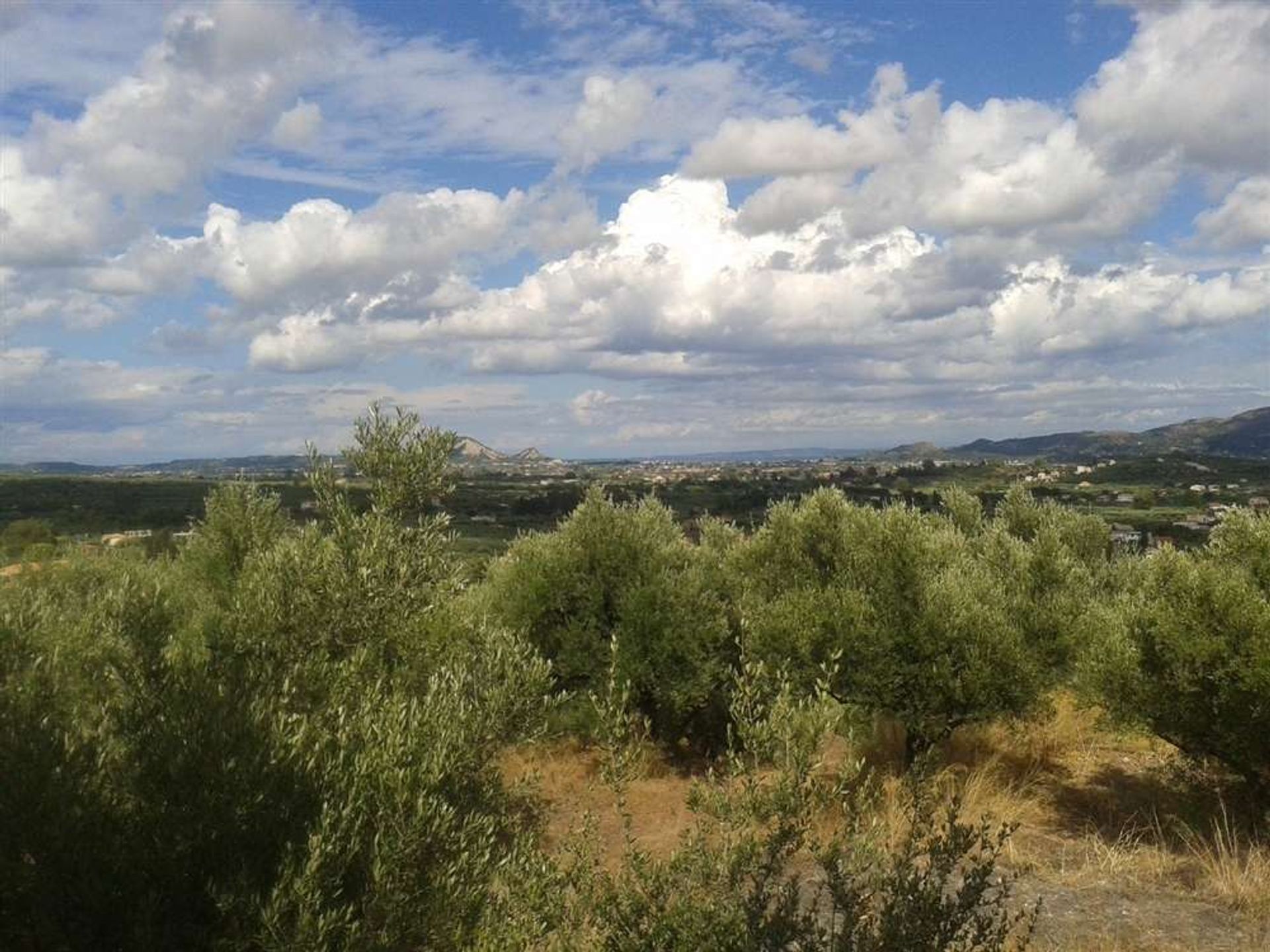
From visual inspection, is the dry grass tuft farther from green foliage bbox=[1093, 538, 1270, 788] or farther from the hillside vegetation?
green foliage bbox=[1093, 538, 1270, 788]

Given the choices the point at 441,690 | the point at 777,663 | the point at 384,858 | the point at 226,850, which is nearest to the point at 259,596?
the point at 441,690

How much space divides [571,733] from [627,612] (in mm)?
3579

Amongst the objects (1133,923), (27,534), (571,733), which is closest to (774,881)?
(1133,923)

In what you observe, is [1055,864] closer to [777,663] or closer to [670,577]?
[777,663]

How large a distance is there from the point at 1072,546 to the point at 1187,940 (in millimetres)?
23228

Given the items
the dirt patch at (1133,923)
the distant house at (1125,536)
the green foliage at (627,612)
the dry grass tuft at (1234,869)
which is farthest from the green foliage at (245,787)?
the distant house at (1125,536)

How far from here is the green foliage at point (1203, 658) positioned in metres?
15.1

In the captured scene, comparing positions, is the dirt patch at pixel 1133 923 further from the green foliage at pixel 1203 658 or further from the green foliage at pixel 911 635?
the green foliage at pixel 911 635

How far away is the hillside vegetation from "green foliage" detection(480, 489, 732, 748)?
0.09 meters

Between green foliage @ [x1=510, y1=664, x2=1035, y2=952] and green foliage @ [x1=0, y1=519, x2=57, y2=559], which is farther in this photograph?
green foliage @ [x1=0, y1=519, x2=57, y2=559]

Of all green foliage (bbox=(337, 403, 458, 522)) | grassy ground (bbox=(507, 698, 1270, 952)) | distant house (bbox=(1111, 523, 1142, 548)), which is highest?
green foliage (bbox=(337, 403, 458, 522))

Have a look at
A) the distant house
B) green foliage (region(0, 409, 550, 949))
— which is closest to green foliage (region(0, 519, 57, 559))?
green foliage (region(0, 409, 550, 949))

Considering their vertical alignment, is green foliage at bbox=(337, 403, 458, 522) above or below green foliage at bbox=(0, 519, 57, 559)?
above

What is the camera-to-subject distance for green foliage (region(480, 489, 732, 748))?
2233cm
